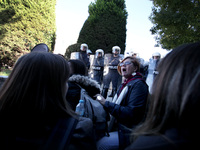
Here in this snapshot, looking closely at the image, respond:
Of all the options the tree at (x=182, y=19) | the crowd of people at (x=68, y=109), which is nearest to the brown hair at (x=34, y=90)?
the crowd of people at (x=68, y=109)

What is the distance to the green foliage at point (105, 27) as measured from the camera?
14.1 m

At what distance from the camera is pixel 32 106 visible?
3.36 feet

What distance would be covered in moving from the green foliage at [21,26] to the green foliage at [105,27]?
14.8 ft

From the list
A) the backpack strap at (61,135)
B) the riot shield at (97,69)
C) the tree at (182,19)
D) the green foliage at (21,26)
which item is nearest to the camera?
the backpack strap at (61,135)

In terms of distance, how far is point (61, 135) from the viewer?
939 mm

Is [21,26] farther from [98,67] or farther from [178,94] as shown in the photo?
[178,94]

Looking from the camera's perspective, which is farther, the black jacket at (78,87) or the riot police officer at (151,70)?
the riot police officer at (151,70)

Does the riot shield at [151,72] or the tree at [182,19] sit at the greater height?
the tree at [182,19]

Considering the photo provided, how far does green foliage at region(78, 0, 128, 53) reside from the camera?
14.1 m

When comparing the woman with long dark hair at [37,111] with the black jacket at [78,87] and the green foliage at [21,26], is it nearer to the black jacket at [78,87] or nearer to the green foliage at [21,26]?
the black jacket at [78,87]

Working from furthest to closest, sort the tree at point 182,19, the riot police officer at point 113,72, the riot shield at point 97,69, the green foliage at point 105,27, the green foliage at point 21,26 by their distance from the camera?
the green foliage at point 105,27, the tree at point 182,19, the riot shield at point 97,69, the green foliage at point 21,26, the riot police officer at point 113,72

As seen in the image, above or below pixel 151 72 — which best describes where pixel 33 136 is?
below

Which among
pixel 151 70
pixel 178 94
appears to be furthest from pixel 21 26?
pixel 178 94

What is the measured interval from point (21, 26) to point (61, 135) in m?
9.33
